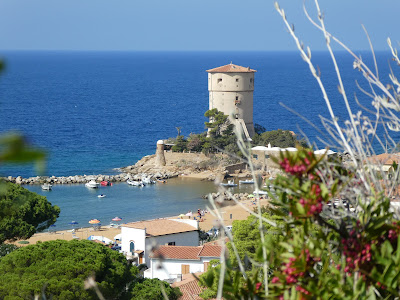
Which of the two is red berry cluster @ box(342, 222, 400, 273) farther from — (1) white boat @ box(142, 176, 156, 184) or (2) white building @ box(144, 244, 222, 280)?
(1) white boat @ box(142, 176, 156, 184)

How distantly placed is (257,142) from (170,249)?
78.8 ft

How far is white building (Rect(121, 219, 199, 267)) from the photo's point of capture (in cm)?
1783

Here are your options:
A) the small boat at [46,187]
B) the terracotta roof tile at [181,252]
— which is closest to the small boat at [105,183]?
the small boat at [46,187]

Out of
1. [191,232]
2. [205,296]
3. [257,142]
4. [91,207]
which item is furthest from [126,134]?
[205,296]

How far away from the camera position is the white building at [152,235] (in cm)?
1783

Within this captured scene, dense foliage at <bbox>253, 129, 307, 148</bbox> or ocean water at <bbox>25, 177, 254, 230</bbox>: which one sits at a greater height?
dense foliage at <bbox>253, 129, 307, 148</bbox>

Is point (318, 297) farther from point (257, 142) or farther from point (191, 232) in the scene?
point (257, 142)

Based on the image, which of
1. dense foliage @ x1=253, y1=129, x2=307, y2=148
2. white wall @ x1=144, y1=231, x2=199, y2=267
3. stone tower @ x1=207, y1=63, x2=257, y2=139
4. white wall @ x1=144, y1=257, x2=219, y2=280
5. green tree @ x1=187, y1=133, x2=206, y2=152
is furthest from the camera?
stone tower @ x1=207, y1=63, x2=257, y2=139

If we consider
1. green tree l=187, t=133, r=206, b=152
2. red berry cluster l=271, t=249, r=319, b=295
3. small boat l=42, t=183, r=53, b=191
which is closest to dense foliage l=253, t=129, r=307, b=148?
green tree l=187, t=133, r=206, b=152

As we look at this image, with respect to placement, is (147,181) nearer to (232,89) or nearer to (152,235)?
(232,89)

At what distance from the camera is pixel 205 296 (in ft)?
36.6

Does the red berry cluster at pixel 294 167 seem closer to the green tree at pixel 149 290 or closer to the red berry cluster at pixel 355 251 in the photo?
the red berry cluster at pixel 355 251

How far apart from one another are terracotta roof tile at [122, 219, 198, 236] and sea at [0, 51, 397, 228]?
5.16 meters

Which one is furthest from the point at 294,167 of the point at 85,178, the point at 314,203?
the point at 85,178
